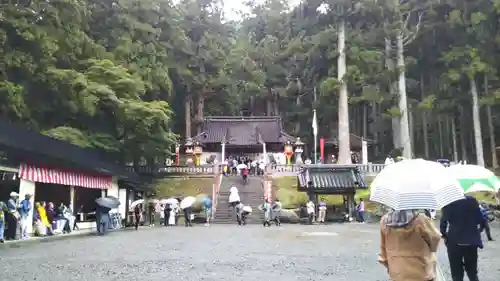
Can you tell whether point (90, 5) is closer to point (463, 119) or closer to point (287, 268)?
point (287, 268)

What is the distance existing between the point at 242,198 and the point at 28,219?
1505 cm

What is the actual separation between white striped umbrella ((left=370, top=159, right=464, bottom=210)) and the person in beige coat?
0.13 meters

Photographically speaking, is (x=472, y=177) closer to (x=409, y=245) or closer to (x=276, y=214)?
(x=409, y=245)

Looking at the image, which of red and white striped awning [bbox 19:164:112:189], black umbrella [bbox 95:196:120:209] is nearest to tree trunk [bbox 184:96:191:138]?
red and white striped awning [bbox 19:164:112:189]

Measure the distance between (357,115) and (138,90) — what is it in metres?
31.9

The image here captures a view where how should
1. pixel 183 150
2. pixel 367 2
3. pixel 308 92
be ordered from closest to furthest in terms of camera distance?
pixel 367 2 < pixel 183 150 < pixel 308 92

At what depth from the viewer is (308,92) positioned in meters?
52.2

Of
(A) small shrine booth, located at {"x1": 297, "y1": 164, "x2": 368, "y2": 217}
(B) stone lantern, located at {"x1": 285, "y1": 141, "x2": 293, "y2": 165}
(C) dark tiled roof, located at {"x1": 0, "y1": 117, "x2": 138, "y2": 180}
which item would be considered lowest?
(A) small shrine booth, located at {"x1": 297, "y1": 164, "x2": 368, "y2": 217}

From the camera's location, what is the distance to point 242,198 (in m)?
29.7

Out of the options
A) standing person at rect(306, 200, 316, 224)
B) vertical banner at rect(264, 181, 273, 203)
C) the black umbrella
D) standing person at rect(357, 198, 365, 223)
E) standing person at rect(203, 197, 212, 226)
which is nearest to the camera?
the black umbrella

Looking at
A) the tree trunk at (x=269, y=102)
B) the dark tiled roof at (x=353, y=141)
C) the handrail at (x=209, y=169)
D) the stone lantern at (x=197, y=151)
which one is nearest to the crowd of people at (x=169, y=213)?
the handrail at (x=209, y=169)

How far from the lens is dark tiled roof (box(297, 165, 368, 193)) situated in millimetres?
25641

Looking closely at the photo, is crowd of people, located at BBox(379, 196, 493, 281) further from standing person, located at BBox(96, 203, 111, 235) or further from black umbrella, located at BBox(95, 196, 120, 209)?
standing person, located at BBox(96, 203, 111, 235)

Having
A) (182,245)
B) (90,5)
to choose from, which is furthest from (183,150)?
(182,245)
